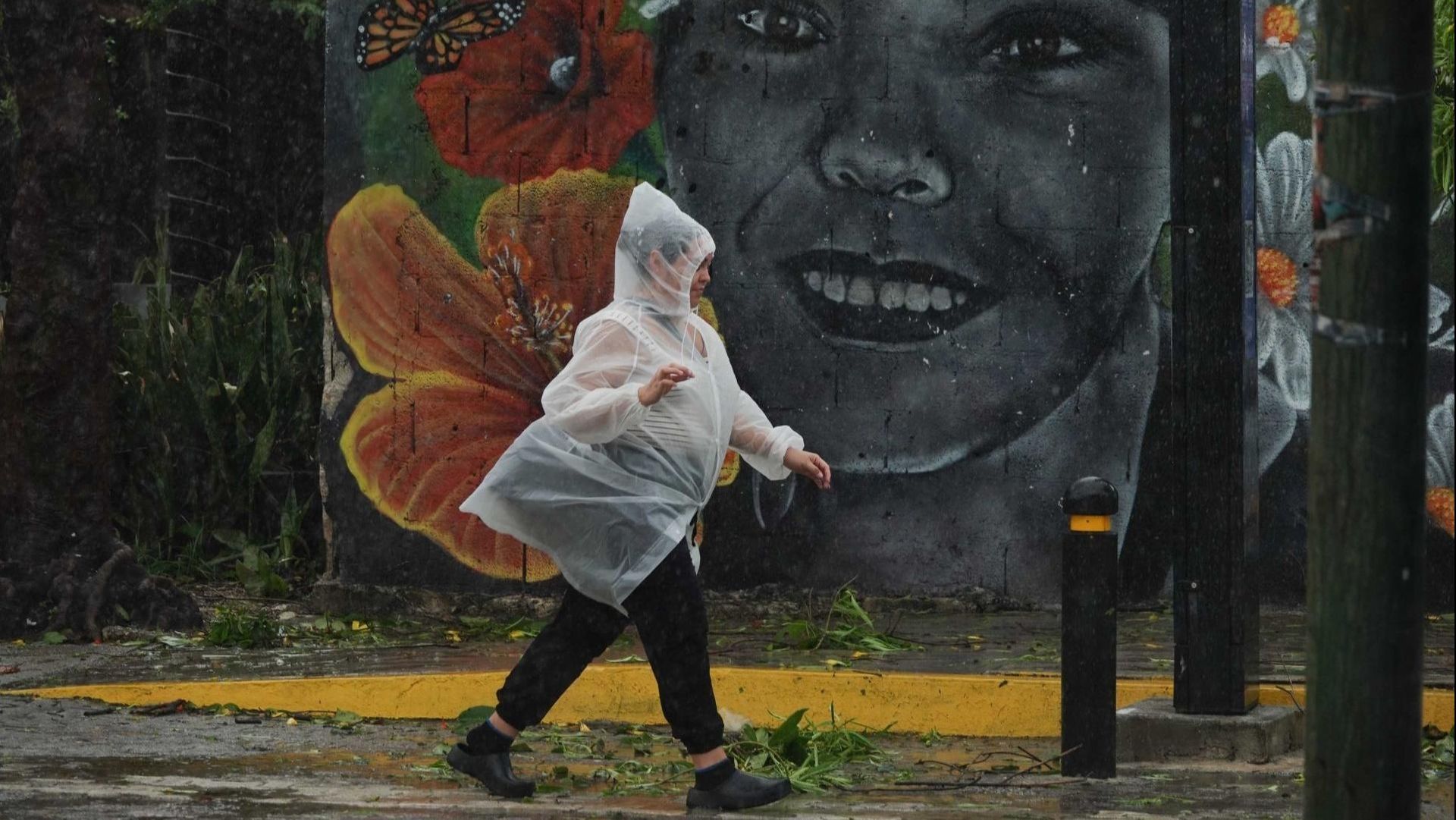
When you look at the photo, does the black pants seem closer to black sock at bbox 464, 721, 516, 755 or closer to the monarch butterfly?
black sock at bbox 464, 721, 516, 755

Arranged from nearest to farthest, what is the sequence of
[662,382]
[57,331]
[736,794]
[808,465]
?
[662,382] < [736,794] < [808,465] < [57,331]

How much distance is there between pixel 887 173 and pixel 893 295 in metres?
0.56

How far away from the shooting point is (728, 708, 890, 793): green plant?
6324 mm

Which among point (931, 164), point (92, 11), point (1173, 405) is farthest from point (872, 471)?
point (92, 11)

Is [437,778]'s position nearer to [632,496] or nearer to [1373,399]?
[632,496]

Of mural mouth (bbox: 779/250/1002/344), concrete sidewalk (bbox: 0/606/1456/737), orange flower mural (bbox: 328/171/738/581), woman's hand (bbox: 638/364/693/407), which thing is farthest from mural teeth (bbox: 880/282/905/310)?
woman's hand (bbox: 638/364/693/407)

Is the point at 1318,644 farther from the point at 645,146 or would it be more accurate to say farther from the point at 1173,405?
the point at 645,146

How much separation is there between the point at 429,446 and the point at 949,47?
9.91 feet

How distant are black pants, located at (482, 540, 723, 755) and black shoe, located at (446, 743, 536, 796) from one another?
0.12m

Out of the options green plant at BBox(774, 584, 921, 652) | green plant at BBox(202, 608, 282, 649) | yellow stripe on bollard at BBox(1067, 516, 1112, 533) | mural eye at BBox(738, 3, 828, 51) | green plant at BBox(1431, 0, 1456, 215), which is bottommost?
green plant at BBox(202, 608, 282, 649)

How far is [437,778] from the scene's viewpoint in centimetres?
634

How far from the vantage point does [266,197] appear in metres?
18.2

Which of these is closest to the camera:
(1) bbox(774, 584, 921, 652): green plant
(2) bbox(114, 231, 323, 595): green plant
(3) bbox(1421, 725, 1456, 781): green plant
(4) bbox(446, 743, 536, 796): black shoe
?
(4) bbox(446, 743, 536, 796): black shoe

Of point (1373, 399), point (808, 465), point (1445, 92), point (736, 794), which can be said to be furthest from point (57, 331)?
point (1373, 399)
